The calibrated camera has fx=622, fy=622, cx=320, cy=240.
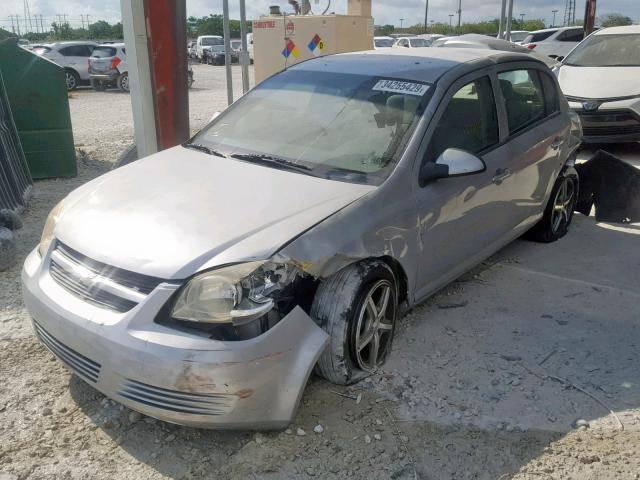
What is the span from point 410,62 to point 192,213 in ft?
6.38

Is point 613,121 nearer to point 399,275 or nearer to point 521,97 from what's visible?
point 521,97

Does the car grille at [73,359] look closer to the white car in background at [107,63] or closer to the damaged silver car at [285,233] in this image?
the damaged silver car at [285,233]

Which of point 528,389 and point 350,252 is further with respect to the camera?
point 528,389

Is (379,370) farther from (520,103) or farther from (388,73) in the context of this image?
(520,103)

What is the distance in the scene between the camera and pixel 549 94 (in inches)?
199

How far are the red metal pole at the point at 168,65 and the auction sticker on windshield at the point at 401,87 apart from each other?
10.9 ft

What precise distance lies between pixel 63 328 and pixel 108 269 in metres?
0.32

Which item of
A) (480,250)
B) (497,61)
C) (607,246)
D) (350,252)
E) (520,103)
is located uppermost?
(497,61)

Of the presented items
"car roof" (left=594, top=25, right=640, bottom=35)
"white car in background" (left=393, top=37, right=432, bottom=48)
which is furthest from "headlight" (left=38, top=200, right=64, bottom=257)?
"white car in background" (left=393, top=37, right=432, bottom=48)

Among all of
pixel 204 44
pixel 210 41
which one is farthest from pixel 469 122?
pixel 210 41

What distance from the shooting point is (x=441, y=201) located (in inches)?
138

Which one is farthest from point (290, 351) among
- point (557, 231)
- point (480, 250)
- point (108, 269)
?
point (557, 231)

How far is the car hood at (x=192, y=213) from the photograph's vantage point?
2.58 metres

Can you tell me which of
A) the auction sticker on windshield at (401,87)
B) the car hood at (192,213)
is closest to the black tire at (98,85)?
the car hood at (192,213)
